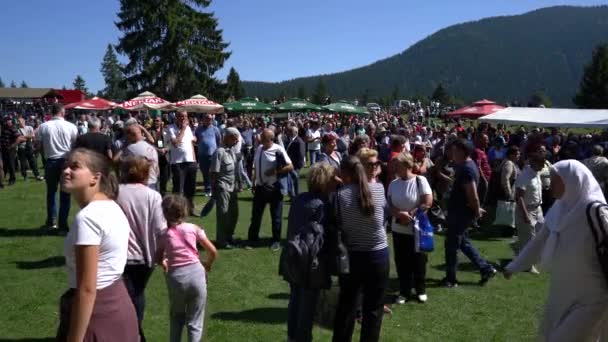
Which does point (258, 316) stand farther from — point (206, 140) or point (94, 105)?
point (94, 105)

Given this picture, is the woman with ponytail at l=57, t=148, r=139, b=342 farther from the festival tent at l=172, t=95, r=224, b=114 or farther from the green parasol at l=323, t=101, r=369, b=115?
the green parasol at l=323, t=101, r=369, b=115

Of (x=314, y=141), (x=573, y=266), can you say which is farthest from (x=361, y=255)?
(x=314, y=141)

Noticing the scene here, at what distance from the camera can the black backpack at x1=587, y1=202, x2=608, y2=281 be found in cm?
332

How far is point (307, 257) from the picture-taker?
4.16 m

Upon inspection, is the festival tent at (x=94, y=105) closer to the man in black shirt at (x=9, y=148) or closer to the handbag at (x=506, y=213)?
the man in black shirt at (x=9, y=148)

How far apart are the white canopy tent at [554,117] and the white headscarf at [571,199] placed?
627 inches

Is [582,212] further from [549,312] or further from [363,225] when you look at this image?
[363,225]

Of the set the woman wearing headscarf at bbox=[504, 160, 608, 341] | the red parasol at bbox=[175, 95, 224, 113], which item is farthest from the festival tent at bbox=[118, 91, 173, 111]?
the woman wearing headscarf at bbox=[504, 160, 608, 341]

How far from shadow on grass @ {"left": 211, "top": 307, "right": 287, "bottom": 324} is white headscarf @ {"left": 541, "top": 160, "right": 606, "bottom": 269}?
110 inches

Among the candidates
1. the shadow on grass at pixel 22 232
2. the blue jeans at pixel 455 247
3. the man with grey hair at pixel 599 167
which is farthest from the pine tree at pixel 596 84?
the shadow on grass at pixel 22 232

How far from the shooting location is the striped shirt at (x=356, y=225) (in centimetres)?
431

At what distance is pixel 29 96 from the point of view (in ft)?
247

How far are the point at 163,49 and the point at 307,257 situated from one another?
144 feet

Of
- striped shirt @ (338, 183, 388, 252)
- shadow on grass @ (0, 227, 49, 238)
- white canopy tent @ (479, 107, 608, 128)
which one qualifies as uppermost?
white canopy tent @ (479, 107, 608, 128)
